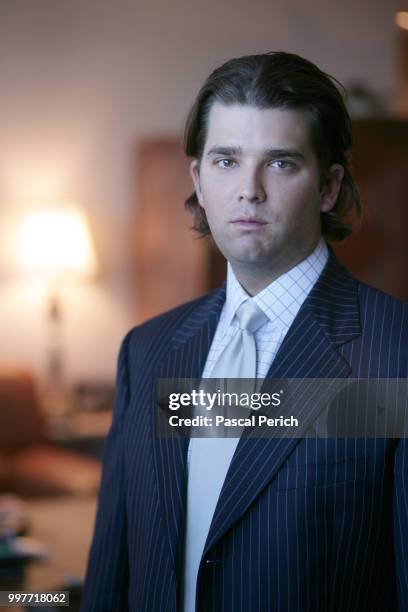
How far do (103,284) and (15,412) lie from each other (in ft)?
3.04

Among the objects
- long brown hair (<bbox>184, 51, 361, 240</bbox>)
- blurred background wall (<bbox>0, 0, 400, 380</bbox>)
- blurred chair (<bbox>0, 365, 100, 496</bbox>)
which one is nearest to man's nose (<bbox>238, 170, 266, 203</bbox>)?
long brown hair (<bbox>184, 51, 361, 240</bbox>)

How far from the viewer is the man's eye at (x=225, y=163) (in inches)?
51.5

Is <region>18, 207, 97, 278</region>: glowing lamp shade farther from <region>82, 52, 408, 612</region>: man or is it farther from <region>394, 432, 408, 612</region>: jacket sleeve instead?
<region>394, 432, 408, 612</region>: jacket sleeve

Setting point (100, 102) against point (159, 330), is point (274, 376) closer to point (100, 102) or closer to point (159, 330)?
point (159, 330)

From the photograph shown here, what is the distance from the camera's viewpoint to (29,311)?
4.61 metres

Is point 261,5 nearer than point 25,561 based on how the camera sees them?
No

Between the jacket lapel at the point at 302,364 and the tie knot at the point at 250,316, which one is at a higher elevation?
the tie knot at the point at 250,316

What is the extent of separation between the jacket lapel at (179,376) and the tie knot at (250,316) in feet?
0.40

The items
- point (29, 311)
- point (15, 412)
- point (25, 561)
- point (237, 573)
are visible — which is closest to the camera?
point (237, 573)

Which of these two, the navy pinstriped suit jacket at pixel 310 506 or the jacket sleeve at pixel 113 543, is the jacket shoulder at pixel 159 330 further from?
the navy pinstriped suit jacket at pixel 310 506

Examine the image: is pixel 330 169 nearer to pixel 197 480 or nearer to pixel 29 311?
pixel 197 480

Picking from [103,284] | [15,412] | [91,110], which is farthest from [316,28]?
[15,412]

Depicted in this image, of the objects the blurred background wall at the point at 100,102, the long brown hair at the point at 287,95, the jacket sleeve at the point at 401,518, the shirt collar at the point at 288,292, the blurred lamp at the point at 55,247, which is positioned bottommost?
the jacket sleeve at the point at 401,518

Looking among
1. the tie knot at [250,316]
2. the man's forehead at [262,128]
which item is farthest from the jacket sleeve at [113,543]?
the man's forehead at [262,128]
